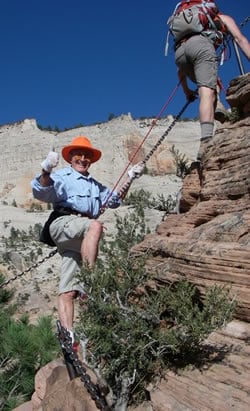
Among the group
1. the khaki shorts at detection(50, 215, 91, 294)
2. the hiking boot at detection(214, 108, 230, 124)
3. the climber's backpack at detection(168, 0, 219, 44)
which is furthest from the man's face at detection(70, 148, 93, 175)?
the hiking boot at detection(214, 108, 230, 124)

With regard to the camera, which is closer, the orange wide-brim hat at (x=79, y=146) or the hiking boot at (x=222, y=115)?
the orange wide-brim hat at (x=79, y=146)

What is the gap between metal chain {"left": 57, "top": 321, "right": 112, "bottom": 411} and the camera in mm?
3447

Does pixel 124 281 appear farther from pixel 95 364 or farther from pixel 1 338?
pixel 1 338

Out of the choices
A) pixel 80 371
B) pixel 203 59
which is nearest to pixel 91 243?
pixel 80 371

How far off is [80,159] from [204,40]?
2138 millimetres

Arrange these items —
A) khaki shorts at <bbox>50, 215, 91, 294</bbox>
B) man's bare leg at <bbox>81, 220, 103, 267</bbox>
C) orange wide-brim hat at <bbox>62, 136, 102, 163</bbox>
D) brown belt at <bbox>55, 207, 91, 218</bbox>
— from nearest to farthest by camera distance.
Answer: man's bare leg at <bbox>81, 220, 103, 267</bbox> < khaki shorts at <bbox>50, 215, 91, 294</bbox> < brown belt at <bbox>55, 207, 91, 218</bbox> < orange wide-brim hat at <bbox>62, 136, 102, 163</bbox>

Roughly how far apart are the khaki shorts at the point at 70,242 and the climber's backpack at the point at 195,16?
273 cm

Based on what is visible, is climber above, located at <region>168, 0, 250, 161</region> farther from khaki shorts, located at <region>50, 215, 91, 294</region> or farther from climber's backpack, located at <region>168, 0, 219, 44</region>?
khaki shorts, located at <region>50, 215, 91, 294</region>

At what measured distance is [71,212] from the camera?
4.52 meters

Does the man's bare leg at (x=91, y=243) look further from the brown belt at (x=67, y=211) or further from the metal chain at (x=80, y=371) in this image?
the metal chain at (x=80, y=371)

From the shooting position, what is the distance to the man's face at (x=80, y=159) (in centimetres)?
476

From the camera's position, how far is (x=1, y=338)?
295 inches

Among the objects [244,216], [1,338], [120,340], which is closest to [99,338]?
[120,340]

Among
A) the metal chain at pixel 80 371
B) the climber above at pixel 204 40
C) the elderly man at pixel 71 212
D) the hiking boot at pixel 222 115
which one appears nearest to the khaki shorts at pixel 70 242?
the elderly man at pixel 71 212
